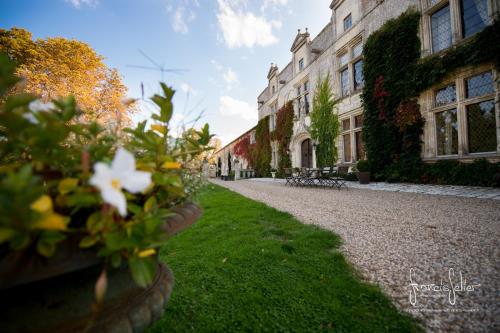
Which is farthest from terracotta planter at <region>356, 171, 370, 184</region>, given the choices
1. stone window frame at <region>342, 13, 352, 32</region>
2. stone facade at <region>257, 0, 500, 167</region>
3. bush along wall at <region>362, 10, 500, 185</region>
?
stone window frame at <region>342, 13, 352, 32</region>

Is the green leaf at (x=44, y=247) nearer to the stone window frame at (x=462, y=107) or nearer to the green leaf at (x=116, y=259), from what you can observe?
the green leaf at (x=116, y=259)

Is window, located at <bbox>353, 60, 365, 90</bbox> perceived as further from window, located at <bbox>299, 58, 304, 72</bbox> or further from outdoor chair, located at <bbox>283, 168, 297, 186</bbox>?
outdoor chair, located at <bbox>283, 168, 297, 186</bbox>

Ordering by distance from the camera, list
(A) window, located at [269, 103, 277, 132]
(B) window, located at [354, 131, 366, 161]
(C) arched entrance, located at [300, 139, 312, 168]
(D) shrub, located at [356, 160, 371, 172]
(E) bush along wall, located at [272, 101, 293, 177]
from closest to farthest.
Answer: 1. (D) shrub, located at [356, 160, 371, 172]
2. (B) window, located at [354, 131, 366, 161]
3. (C) arched entrance, located at [300, 139, 312, 168]
4. (E) bush along wall, located at [272, 101, 293, 177]
5. (A) window, located at [269, 103, 277, 132]

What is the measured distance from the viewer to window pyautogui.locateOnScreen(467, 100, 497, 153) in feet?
21.1

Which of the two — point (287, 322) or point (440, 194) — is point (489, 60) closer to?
Result: point (440, 194)

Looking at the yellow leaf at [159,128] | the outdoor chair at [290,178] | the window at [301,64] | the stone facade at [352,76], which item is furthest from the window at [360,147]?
the yellow leaf at [159,128]

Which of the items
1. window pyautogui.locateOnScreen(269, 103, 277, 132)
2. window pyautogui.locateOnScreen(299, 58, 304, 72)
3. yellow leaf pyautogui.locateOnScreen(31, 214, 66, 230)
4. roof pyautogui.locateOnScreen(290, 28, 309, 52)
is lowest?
yellow leaf pyautogui.locateOnScreen(31, 214, 66, 230)

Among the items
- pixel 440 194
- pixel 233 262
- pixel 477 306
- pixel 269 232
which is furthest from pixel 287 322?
pixel 440 194

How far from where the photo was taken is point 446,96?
7.54 m

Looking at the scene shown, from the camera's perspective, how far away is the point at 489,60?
248 inches

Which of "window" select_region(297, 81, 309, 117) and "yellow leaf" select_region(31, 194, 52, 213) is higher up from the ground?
"window" select_region(297, 81, 309, 117)

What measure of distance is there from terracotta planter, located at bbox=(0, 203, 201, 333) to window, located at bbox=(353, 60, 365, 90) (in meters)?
12.6

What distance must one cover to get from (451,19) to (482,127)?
12.5 ft

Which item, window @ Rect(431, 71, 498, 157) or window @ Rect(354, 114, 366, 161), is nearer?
window @ Rect(431, 71, 498, 157)
